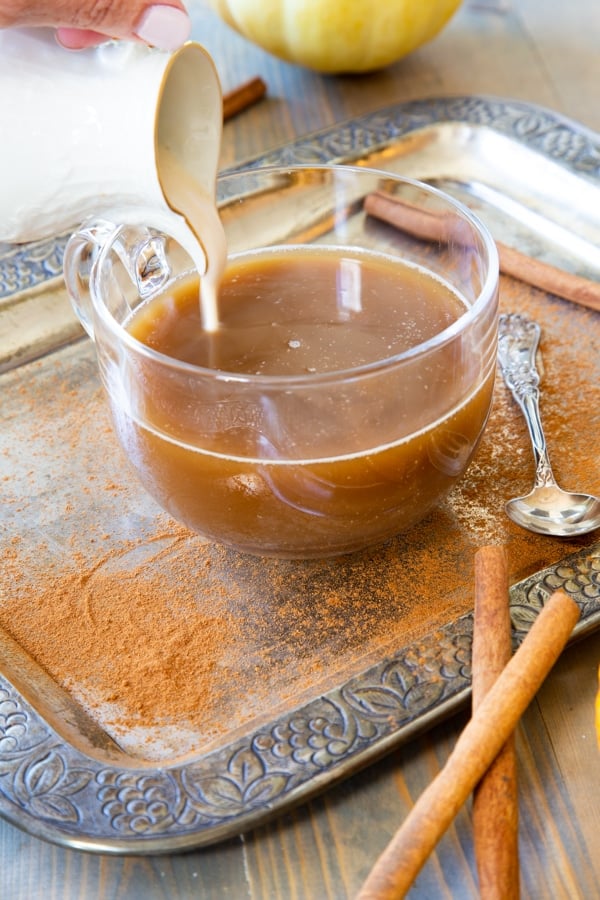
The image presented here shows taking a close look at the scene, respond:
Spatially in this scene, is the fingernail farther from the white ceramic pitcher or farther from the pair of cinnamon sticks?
the pair of cinnamon sticks

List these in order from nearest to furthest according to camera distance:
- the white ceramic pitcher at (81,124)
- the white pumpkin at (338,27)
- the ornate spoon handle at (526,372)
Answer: the white ceramic pitcher at (81,124) → the ornate spoon handle at (526,372) → the white pumpkin at (338,27)

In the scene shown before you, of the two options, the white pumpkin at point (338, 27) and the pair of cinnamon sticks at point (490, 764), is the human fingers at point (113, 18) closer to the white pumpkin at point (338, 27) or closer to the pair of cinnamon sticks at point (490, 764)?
the pair of cinnamon sticks at point (490, 764)

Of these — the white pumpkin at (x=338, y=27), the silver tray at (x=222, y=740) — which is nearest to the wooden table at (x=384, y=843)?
the silver tray at (x=222, y=740)

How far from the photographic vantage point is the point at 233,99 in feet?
6.15

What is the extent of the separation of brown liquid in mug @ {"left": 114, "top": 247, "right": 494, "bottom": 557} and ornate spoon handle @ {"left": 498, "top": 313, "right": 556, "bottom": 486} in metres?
0.13

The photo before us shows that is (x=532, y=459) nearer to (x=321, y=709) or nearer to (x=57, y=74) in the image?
(x=321, y=709)

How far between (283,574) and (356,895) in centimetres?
34

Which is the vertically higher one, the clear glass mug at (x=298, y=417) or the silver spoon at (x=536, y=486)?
the clear glass mug at (x=298, y=417)

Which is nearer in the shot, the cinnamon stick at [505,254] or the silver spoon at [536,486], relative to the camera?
the silver spoon at [536,486]

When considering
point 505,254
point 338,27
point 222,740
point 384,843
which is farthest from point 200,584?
point 338,27

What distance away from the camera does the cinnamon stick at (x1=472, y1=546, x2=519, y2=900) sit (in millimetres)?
738

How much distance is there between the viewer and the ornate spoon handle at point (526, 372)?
1.10 meters

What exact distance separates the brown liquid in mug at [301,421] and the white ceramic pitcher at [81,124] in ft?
0.49

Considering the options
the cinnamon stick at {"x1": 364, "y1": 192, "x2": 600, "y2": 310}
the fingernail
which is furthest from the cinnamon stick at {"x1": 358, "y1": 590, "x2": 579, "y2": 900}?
the fingernail
